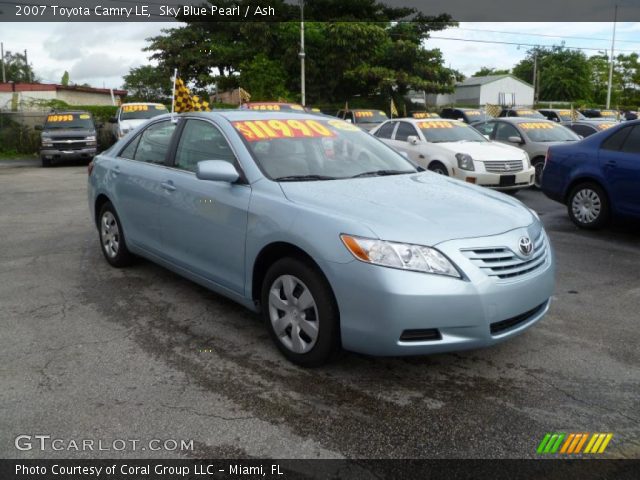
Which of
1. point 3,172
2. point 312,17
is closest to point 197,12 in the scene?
point 312,17

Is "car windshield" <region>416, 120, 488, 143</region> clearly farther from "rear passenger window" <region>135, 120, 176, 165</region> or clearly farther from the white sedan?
"rear passenger window" <region>135, 120, 176, 165</region>

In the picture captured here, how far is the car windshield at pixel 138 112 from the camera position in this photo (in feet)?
66.1

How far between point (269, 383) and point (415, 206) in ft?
4.62

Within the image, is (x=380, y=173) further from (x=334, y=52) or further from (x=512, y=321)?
(x=334, y=52)

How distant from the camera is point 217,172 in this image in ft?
13.1

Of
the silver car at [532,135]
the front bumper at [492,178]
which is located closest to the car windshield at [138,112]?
the silver car at [532,135]

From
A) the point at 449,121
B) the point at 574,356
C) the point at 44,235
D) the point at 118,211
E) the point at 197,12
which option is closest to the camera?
the point at 574,356

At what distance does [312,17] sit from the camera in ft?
135

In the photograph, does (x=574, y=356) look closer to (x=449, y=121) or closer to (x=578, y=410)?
(x=578, y=410)

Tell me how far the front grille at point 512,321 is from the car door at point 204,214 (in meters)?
1.68

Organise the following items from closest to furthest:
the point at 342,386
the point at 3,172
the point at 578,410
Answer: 1. the point at 578,410
2. the point at 342,386
3. the point at 3,172

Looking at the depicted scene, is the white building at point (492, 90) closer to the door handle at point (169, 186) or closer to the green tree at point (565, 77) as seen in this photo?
the green tree at point (565, 77)

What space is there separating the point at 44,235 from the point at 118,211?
9.02ft

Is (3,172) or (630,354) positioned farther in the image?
(3,172)
